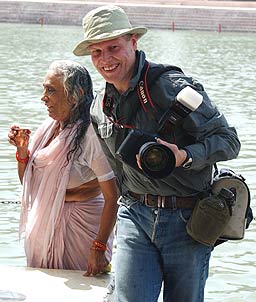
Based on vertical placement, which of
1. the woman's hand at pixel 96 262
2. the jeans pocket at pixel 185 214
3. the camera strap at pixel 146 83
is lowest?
the woman's hand at pixel 96 262

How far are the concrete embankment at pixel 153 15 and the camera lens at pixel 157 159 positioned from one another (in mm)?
34316

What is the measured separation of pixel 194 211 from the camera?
344 centimetres

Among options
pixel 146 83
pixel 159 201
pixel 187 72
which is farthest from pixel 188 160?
pixel 187 72

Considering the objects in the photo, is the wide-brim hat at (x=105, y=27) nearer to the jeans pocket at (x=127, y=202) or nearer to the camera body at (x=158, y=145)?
the camera body at (x=158, y=145)

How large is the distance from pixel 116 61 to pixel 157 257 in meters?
0.72

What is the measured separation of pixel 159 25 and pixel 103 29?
3481 cm

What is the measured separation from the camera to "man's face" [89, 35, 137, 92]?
138 inches

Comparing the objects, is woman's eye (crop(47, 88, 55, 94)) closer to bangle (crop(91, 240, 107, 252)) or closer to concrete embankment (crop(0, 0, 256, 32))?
bangle (crop(91, 240, 107, 252))

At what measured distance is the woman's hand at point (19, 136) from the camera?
14.2 feet

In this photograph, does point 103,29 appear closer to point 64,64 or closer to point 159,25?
point 64,64

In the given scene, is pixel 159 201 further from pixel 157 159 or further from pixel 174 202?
pixel 157 159

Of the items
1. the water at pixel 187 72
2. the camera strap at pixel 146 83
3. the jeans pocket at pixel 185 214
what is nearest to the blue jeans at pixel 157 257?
the jeans pocket at pixel 185 214

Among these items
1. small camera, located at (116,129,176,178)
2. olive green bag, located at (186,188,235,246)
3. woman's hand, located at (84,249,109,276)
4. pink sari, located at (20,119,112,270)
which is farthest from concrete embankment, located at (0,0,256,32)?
small camera, located at (116,129,176,178)

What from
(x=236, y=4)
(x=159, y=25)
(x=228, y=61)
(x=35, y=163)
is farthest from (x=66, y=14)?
(x=35, y=163)
